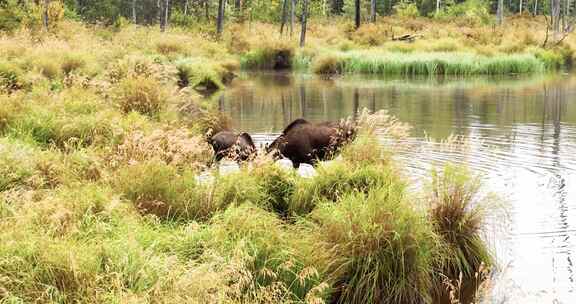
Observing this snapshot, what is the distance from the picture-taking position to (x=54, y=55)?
1828 cm

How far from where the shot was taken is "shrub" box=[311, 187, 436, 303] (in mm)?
5371

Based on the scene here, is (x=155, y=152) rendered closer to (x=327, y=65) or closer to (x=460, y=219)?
(x=460, y=219)

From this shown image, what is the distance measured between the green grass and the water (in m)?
2.34

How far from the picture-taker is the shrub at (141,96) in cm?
1158

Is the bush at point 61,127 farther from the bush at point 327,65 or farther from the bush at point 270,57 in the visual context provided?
the bush at point 270,57

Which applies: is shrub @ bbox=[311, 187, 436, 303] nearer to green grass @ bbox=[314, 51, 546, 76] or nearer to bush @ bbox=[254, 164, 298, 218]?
bush @ bbox=[254, 164, 298, 218]

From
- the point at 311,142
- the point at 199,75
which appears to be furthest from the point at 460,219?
the point at 199,75

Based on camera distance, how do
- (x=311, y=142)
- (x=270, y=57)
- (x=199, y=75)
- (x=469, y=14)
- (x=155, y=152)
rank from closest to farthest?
(x=155, y=152)
(x=311, y=142)
(x=199, y=75)
(x=270, y=57)
(x=469, y=14)

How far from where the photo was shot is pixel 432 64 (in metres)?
29.8

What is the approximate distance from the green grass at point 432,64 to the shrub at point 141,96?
19.5m

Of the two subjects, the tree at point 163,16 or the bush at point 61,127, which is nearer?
the bush at point 61,127

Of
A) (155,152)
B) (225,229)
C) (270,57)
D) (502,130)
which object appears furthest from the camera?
(270,57)

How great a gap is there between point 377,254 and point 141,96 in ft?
23.9

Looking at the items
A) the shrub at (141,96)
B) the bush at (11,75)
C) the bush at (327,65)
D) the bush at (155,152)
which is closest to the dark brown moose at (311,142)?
the bush at (155,152)
